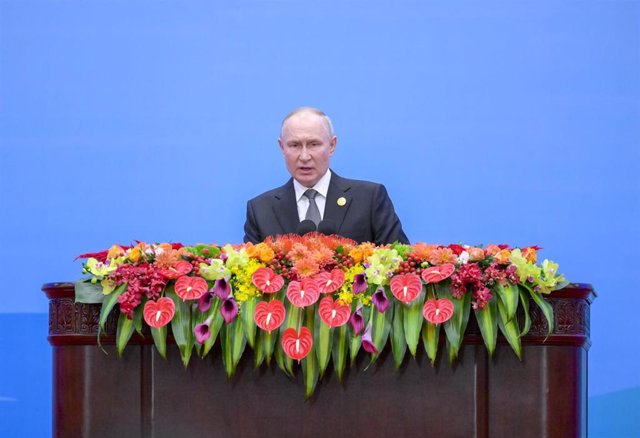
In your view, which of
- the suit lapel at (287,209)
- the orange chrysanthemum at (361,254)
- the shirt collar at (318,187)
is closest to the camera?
the orange chrysanthemum at (361,254)

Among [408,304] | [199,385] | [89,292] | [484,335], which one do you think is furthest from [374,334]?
[89,292]

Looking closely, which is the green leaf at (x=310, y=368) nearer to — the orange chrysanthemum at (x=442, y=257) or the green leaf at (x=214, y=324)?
the green leaf at (x=214, y=324)

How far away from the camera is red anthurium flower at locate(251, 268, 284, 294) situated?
239 cm

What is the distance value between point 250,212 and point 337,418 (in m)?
1.13

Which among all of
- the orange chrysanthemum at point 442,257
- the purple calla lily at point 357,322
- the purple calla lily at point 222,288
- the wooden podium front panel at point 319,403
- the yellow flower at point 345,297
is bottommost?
the wooden podium front panel at point 319,403

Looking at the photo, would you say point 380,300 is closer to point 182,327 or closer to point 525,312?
point 525,312

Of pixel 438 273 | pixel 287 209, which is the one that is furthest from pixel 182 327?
pixel 287 209

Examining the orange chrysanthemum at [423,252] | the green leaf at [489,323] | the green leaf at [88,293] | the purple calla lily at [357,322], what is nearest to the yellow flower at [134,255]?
the green leaf at [88,293]

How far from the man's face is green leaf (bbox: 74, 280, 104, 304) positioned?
41.2 inches

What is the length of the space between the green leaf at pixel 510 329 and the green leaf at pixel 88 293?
924mm

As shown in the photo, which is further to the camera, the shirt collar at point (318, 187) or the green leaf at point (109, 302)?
the shirt collar at point (318, 187)

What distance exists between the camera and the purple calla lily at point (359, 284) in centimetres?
238

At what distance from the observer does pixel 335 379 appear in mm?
2441

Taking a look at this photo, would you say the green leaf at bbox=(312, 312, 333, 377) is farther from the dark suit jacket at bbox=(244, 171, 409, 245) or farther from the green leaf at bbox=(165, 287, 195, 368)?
the dark suit jacket at bbox=(244, 171, 409, 245)
